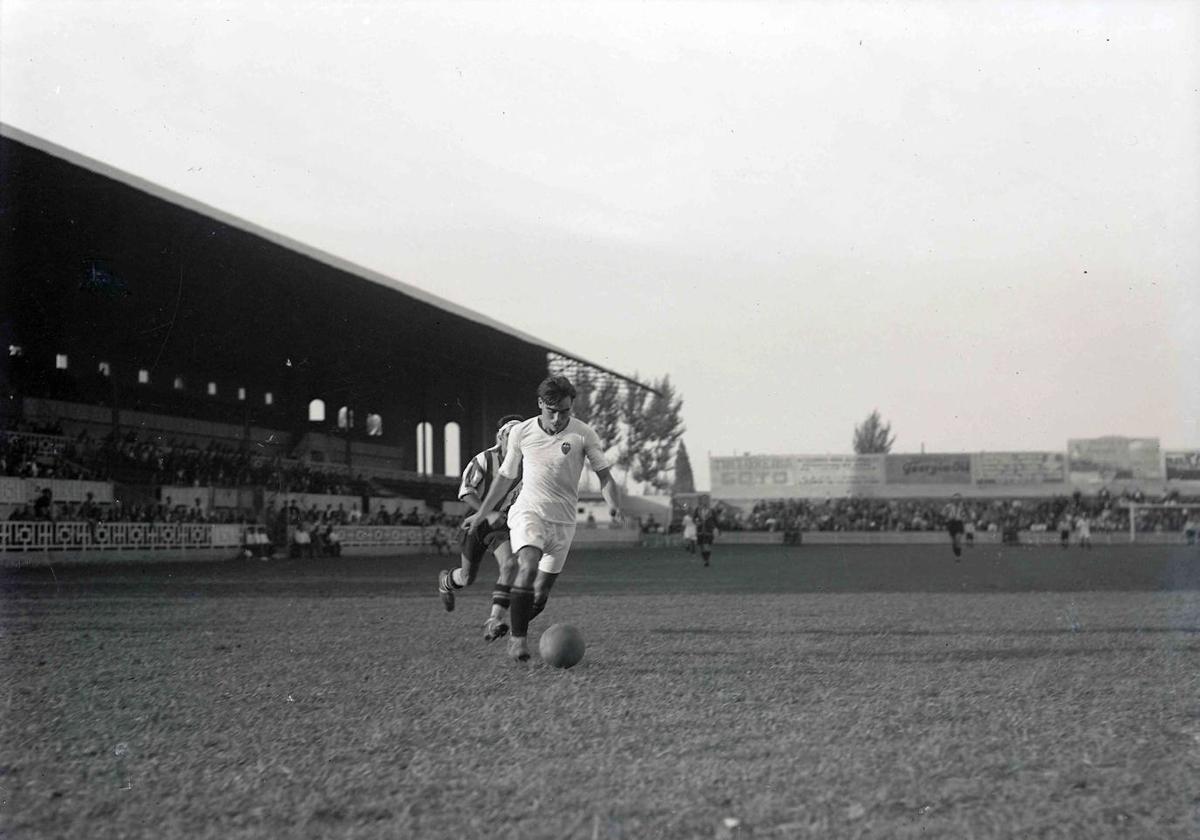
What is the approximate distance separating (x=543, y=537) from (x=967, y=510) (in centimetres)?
5465

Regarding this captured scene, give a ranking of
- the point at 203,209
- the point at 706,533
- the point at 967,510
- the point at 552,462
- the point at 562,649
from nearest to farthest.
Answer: the point at 562,649 → the point at 552,462 → the point at 203,209 → the point at 706,533 → the point at 967,510

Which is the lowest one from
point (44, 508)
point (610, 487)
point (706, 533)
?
point (706, 533)

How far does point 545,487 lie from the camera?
791 cm

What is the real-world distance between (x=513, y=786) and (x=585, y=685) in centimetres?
272

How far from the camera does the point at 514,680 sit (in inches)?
284

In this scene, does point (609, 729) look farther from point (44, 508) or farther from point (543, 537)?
point (44, 508)

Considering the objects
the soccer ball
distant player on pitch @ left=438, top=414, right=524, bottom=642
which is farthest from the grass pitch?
distant player on pitch @ left=438, top=414, right=524, bottom=642

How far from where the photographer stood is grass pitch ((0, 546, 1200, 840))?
153 inches

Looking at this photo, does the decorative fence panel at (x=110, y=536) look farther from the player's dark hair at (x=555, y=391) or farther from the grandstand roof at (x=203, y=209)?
the player's dark hair at (x=555, y=391)

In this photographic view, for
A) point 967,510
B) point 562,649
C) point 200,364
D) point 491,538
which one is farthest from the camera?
point 967,510

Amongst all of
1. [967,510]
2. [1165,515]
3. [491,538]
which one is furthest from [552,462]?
Result: [1165,515]

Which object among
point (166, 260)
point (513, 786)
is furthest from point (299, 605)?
point (166, 260)

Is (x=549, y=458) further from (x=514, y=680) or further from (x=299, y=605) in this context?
(x=299, y=605)

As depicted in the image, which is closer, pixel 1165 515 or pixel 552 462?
pixel 552 462
